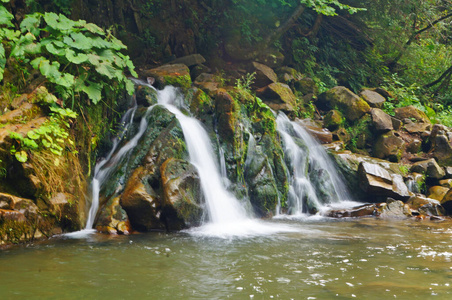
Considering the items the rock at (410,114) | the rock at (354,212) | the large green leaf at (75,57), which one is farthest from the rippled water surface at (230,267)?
the rock at (410,114)

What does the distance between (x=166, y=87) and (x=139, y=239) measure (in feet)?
18.4

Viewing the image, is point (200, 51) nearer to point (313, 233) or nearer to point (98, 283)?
point (313, 233)

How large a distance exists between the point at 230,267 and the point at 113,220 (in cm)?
267

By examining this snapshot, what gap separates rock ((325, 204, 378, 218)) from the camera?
8578mm

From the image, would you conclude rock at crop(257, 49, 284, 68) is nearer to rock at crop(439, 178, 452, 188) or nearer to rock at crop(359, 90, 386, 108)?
rock at crop(359, 90, 386, 108)

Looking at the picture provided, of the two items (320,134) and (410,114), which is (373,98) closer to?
(410,114)

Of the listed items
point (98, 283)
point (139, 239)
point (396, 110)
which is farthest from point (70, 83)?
point (396, 110)

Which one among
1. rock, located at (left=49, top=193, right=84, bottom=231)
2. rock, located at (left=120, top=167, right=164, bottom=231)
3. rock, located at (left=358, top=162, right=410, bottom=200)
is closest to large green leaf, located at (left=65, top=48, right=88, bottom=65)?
rock, located at (left=49, top=193, right=84, bottom=231)

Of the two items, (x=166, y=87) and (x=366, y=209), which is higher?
(x=166, y=87)

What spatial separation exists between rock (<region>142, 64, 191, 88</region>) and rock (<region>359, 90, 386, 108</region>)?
6975mm

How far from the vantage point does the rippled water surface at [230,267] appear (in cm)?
336

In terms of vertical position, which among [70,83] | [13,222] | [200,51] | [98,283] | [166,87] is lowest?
[98,283]

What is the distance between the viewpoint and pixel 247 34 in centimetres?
1453

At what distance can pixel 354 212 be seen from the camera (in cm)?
862
